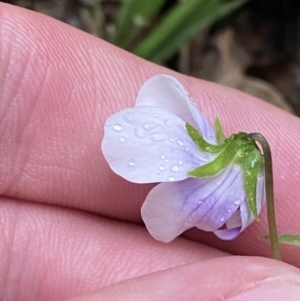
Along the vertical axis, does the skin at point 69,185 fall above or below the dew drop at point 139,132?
below

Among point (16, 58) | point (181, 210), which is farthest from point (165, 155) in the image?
point (16, 58)

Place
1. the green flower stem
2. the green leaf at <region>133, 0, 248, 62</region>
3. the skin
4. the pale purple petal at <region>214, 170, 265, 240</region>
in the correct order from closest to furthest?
1. the green flower stem
2. the pale purple petal at <region>214, 170, 265, 240</region>
3. the skin
4. the green leaf at <region>133, 0, 248, 62</region>

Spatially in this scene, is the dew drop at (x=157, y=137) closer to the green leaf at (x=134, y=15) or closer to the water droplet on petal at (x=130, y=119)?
the water droplet on petal at (x=130, y=119)

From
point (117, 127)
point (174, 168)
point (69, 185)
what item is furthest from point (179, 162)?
point (69, 185)

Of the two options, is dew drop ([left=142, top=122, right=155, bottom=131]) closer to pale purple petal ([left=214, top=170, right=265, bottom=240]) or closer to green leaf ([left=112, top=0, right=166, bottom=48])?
pale purple petal ([left=214, top=170, right=265, bottom=240])

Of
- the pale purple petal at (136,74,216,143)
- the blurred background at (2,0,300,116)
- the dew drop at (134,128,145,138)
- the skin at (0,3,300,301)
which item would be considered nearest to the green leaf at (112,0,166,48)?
the blurred background at (2,0,300,116)

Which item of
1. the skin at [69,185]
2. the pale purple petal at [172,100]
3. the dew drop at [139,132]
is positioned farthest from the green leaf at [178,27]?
the dew drop at [139,132]

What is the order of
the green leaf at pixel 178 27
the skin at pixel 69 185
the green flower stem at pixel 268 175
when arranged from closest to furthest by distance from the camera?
the green flower stem at pixel 268 175, the skin at pixel 69 185, the green leaf at pixel 178 27
